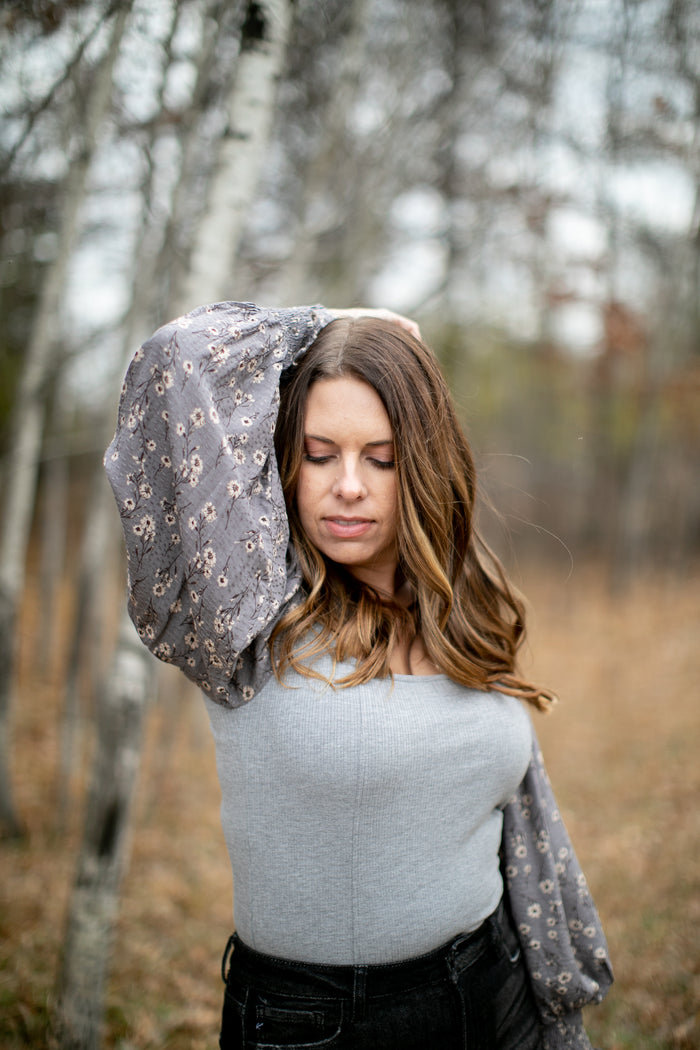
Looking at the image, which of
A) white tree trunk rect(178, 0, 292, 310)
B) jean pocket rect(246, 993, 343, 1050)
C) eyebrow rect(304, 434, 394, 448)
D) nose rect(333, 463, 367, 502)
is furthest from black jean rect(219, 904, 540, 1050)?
white tree trunk rect(178, 0, 292, 310)

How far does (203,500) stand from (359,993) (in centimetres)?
103

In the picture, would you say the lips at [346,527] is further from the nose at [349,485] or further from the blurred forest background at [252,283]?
the blurred forest background at [252,283]

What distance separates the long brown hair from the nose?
10cm

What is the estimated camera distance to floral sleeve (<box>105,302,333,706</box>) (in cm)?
132

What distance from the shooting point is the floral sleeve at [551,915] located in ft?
5.44

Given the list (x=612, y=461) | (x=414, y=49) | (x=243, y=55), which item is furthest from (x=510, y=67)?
(x=612, y=461)

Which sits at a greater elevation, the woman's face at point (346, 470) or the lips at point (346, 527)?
the woman's face at point (346, 470)

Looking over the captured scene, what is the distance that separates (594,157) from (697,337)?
6530 mm

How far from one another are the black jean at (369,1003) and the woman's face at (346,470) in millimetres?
855

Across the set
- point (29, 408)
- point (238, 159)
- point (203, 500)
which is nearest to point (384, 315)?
point (203, 500)

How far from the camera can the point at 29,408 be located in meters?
3.69

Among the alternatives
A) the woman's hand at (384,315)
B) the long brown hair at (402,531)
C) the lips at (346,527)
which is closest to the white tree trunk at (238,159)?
the woman's hand at (384,315)

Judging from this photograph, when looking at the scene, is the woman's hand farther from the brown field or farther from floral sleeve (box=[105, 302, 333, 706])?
the brown field

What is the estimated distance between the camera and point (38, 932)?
3307 mm
